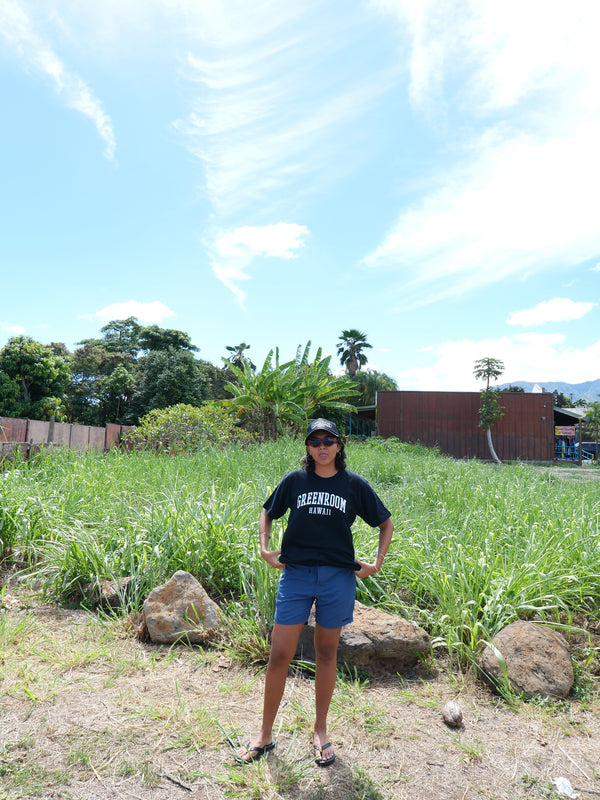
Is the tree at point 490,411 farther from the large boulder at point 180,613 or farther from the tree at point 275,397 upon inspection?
the large boulder at point 180,613

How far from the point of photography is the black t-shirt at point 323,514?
8.04 ft

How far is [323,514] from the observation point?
2.47 metres

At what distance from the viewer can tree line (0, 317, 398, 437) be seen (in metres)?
13.7

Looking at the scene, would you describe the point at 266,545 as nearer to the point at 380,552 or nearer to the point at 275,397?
the point at 380,552

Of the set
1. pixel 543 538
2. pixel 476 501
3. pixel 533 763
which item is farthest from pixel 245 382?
pixel 533 763

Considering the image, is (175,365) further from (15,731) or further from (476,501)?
(15,731)

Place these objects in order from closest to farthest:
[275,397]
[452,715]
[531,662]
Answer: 1. [452,715]
2. [531,662]
3. [275,397]

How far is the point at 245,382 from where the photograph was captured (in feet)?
Result: 44.4

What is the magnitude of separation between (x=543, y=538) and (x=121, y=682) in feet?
11.3

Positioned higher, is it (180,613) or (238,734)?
(180,613)

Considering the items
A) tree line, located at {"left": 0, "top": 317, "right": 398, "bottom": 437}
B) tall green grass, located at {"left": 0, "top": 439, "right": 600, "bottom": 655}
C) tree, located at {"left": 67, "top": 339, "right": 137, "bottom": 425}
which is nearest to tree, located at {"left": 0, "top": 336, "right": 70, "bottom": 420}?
tree line, located at {"left": 0, "top": 317, "right": 398, "bottom": 437}

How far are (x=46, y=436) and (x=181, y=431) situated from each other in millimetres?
2866

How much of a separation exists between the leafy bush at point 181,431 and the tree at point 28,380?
15551 millimetres

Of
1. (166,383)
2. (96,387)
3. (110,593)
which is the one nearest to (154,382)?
(166,383)
